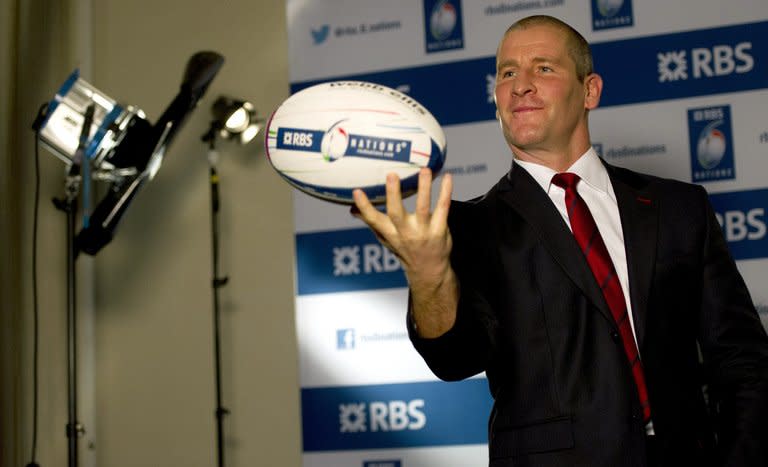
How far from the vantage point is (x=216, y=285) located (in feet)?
11.5

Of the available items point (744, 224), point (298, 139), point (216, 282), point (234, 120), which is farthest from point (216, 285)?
point (744, 224)

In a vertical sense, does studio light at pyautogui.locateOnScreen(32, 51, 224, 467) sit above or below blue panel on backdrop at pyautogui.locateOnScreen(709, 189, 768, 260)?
above

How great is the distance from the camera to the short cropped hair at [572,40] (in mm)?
1886

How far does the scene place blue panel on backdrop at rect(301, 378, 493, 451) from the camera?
3.36 metres

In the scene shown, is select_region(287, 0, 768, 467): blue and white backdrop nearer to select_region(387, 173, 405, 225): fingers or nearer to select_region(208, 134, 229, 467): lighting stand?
select_region(208, 134, 229, 467): lighting stand

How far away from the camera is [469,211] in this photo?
1829 mm

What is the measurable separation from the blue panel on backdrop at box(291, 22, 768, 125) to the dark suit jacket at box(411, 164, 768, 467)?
1.66m

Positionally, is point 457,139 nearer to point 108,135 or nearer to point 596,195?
point 108,135

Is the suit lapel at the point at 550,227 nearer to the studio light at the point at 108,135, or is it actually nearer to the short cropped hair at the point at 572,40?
the short cropped hair at the point at 572,40

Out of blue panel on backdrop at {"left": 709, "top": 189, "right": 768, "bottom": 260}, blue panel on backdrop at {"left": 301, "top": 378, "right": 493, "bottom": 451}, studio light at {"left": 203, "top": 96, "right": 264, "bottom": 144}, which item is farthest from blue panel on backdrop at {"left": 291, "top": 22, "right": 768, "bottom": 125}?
blue panel on backdrop at {"left": 301, "top": 378, "right": 493, "bottom": 451}

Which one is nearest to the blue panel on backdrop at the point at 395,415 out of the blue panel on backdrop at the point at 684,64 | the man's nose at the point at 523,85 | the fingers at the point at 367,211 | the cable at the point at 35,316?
the cable at the point at 35,316

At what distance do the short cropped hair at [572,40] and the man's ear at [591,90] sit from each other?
0.6 inches

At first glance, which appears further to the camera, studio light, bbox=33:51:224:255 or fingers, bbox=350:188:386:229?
studio light, bbox=33:51:224:255

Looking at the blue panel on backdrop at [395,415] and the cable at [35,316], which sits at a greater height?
the cable at [35,316]
